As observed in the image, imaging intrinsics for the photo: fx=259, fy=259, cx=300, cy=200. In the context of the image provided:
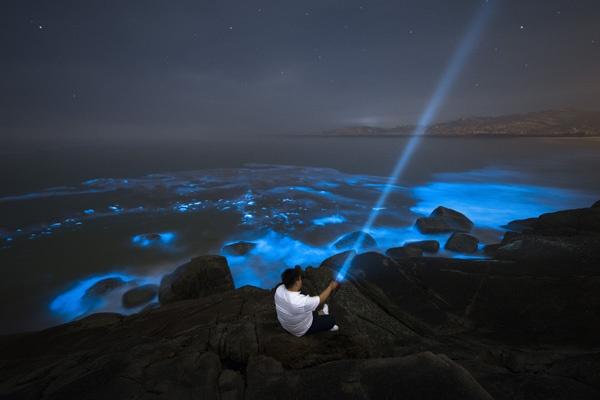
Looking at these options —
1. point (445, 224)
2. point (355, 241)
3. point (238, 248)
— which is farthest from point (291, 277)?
point (445, 224)

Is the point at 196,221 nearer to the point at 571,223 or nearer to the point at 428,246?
the point at 428,246

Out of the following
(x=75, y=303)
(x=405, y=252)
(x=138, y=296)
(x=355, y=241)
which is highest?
(x=405, y=252)

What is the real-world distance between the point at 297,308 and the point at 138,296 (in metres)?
11.5

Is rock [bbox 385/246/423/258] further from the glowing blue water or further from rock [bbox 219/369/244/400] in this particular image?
rock [bbox 219/369/244/400]

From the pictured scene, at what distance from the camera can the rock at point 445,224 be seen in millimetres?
18375

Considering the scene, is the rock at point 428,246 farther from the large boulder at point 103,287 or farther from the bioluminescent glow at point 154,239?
the bioluminescent glow at point 154,239

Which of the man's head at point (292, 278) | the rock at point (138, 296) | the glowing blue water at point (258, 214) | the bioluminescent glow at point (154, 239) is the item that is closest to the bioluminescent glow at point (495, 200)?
the glowing blue water at point (258, 214)

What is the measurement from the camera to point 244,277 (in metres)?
15.0

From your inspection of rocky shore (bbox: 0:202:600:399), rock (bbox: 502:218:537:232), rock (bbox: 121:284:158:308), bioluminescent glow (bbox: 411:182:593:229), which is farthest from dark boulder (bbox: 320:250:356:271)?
bioluminescent glow (bbox: 411:182:593:229)

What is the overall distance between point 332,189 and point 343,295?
2889cm

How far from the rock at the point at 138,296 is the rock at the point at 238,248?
16.6ft

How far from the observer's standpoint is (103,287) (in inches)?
537

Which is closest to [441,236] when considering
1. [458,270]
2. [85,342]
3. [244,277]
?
[458,270]

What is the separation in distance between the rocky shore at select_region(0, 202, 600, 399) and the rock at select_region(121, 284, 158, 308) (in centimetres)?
265
